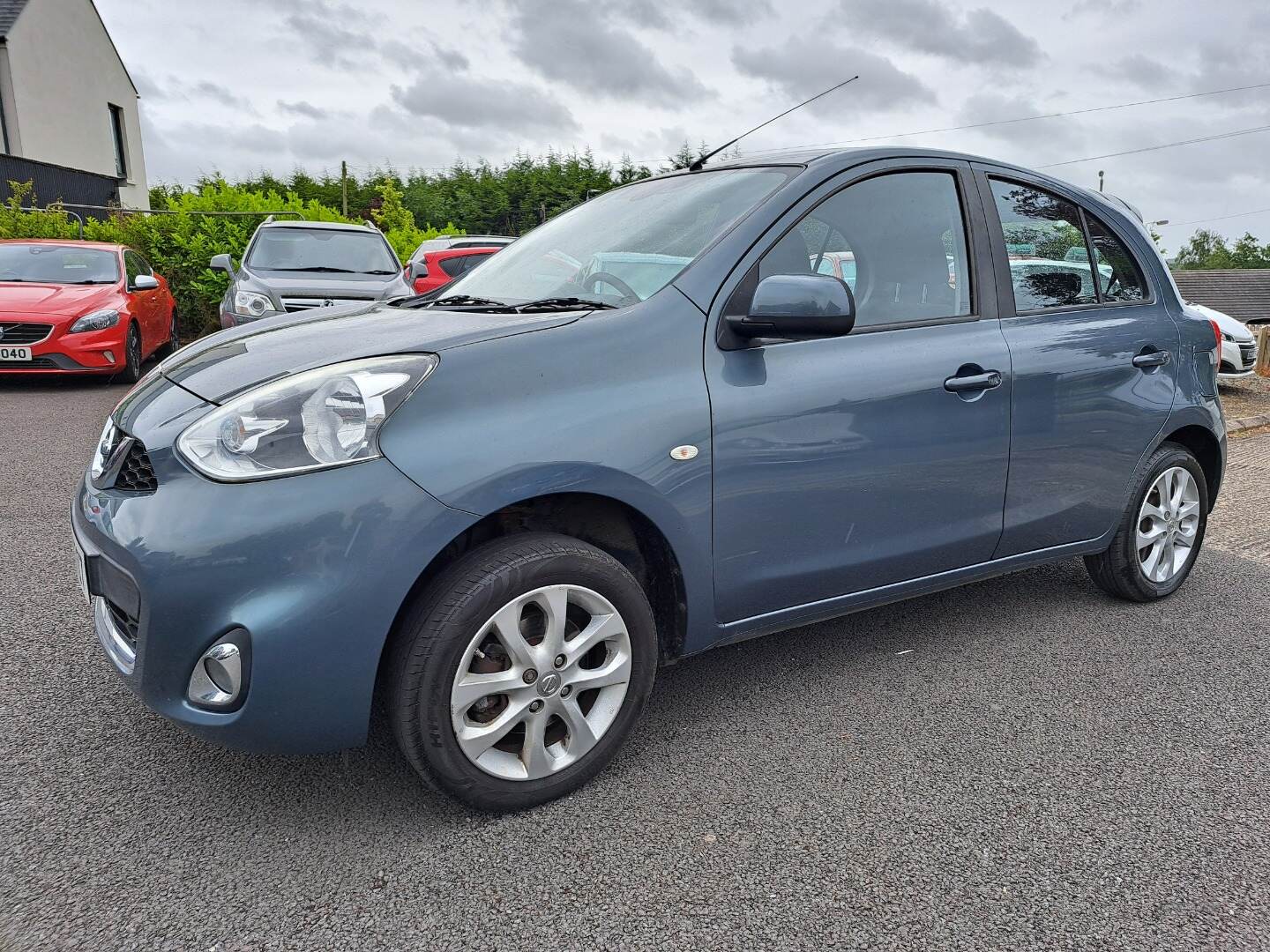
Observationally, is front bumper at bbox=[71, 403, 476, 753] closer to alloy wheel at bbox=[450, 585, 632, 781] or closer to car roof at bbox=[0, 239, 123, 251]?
alloy wheel at bbox=[450, 585, 632, 781]

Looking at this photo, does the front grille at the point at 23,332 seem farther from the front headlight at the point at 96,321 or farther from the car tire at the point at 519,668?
the car tire at the point at 519,668

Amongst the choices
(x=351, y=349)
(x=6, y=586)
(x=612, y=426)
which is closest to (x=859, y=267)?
(x=612, y=426)

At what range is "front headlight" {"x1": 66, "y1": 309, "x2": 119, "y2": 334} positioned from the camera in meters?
8.84

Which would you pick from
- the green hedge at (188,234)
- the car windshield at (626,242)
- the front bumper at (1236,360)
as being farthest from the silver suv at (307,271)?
the front bumper at (1236,360)

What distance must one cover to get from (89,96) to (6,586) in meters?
30.5

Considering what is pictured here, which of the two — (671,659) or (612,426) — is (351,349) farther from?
(671,659)

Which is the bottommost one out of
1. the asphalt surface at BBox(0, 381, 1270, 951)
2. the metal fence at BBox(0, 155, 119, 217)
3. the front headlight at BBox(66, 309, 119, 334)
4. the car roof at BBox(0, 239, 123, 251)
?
the asphalt surface at BBox(0, 381, 1270, 951)

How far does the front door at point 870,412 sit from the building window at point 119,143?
1329 inches

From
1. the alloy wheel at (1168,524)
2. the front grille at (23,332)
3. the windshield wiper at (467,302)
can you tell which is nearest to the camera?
the windshield wiper at (467,302)

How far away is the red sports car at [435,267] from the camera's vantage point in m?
10.8

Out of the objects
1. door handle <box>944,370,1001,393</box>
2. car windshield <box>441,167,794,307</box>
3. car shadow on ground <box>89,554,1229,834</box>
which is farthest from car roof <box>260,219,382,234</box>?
door handle <box>944,370,1001,393</box>

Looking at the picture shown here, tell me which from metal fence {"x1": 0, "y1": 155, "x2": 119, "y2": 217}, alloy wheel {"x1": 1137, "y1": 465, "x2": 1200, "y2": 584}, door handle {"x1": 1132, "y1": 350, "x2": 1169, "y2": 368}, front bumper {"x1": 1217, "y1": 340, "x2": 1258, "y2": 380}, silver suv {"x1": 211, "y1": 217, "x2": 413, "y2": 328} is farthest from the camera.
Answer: metal fence {"x1": 0, "y1": 155, "x2": 119, "y2": 217}

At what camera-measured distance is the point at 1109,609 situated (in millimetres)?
3902

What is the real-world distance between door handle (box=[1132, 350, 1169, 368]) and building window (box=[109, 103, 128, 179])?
3398 cm
